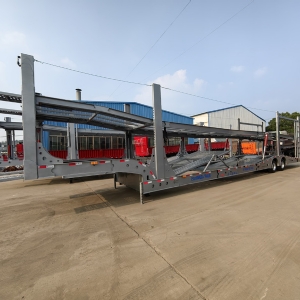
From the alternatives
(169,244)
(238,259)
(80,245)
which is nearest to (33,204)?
(80,245)

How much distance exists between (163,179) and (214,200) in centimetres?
174

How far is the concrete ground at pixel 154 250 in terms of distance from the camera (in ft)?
7.23

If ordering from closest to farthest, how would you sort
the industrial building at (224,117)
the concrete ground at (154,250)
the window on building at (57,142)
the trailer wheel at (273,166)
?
the concrete ground at (154,250) → the trailer wheel at (273,166) → the window on building at (57,142) → the industrial building at (224,117)

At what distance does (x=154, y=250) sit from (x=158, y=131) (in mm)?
3595

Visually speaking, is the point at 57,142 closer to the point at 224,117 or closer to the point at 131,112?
the point at 131,112

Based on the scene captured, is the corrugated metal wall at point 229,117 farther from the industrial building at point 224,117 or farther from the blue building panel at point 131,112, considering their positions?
the blue building panel at point 131,112

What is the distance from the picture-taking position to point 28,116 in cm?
388

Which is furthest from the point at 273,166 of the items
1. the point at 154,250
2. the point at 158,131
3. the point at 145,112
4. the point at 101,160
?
the point at 145,112

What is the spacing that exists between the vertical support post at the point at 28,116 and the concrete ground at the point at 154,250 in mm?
1470

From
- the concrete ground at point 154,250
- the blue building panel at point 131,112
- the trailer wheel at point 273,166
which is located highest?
the blue building panel at point 131,112

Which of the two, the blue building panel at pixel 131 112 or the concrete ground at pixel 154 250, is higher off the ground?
the blue building panel at pixel 131 112

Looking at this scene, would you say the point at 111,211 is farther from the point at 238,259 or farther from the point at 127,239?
the point at 238,259

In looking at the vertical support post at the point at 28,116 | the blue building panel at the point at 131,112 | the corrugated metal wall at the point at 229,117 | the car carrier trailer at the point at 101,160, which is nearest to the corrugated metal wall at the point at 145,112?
the blue building panel at the point at 131,112

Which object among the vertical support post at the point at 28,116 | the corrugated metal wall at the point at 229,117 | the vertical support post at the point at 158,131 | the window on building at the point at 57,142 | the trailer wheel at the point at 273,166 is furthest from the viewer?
the corrugated metal wall at the point at 229,117
